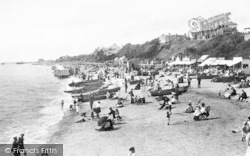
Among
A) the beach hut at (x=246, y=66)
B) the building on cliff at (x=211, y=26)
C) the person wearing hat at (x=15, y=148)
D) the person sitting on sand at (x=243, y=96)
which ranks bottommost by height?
the person wearing hat at (x=15, y=148)

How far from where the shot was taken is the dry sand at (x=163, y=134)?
12.4 m

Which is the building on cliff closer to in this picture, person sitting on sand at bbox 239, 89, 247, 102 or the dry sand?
person sitting on sand at bbox 239, 89, 247, 102

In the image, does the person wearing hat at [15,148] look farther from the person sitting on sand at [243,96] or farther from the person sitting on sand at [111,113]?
the person sitting on sand at [243,96]

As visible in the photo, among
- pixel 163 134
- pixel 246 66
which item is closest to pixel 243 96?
pixel 163 134

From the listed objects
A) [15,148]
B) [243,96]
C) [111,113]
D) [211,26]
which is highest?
[211,26]

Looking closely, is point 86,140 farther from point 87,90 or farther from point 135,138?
point 87,90

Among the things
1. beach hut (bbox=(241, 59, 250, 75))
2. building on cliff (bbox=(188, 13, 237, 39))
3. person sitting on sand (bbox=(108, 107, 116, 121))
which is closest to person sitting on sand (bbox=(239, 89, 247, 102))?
person sitting on sand (bbox=(108, 107, 116, 121))

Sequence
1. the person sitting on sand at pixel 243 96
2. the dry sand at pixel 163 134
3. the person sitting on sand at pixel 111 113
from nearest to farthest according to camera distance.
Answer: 1. the dry sand at pixel 163 134
2. the person sitting on sand at pixel 111 113
3. the person sitting on sand at pixel 243 96

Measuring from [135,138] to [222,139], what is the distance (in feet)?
14.8

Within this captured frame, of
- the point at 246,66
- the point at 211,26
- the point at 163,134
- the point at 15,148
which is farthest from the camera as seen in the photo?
the point at 211,26

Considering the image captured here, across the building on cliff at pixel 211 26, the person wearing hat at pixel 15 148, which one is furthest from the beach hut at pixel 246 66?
the building on cliff at pixel 211 26

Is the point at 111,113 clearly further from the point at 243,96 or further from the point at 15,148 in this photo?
the point at 243,96

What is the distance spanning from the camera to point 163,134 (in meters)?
15.0

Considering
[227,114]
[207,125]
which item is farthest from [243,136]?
[227,114]
